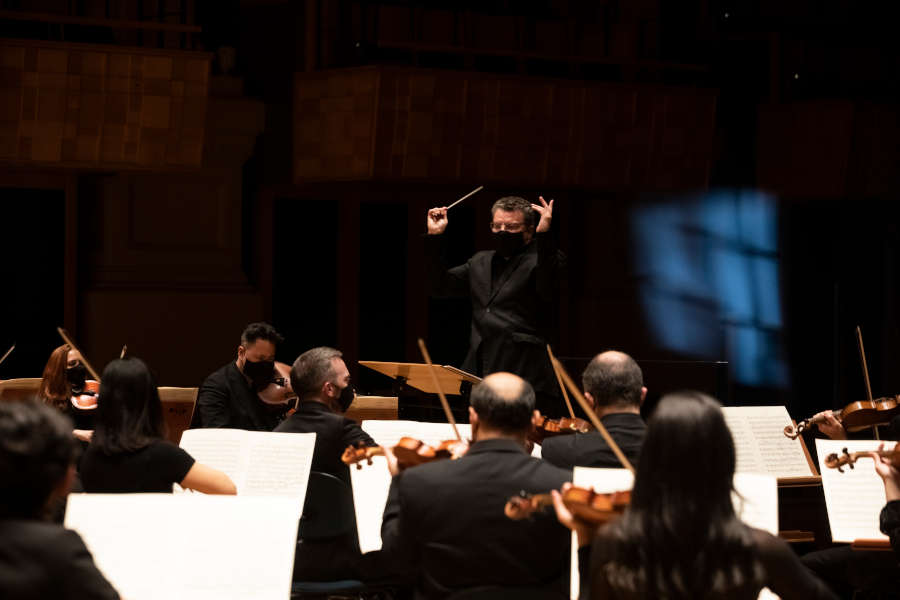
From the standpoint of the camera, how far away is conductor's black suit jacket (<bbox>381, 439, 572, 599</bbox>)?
9.64ft

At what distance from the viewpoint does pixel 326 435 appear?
4.17 meters

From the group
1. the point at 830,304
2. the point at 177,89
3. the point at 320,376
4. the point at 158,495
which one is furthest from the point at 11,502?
the point at 830,304

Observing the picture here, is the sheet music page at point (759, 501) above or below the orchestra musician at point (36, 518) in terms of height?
below

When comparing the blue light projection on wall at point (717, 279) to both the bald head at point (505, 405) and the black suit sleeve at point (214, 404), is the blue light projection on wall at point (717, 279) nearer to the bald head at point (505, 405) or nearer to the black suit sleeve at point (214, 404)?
the black suit sleeve at point (214, 404)

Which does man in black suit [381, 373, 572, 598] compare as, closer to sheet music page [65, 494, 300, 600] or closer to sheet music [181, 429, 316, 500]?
sheet music page [65, 494, 300, 600]

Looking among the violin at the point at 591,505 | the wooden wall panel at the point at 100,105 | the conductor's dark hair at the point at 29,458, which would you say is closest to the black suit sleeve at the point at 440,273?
the wooden wall panel at the point at 100,105

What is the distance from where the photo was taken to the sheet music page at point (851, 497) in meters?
4.39

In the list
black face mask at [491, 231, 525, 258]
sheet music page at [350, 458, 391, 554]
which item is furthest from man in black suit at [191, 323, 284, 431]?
sheet music page at [350, 458, 391, 554]

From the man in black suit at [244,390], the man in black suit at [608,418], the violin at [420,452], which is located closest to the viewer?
the violin at [420,452]

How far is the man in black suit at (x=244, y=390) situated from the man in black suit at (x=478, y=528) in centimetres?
273

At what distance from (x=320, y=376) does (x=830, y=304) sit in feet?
20.2

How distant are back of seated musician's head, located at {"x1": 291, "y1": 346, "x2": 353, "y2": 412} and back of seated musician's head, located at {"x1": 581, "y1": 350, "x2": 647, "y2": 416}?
0.90 metres

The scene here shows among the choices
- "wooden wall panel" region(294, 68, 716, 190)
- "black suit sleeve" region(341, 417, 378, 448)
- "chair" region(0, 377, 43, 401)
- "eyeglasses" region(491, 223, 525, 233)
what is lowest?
"chair" region(0, 377, 43, 401)

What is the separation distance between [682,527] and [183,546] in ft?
4.70
